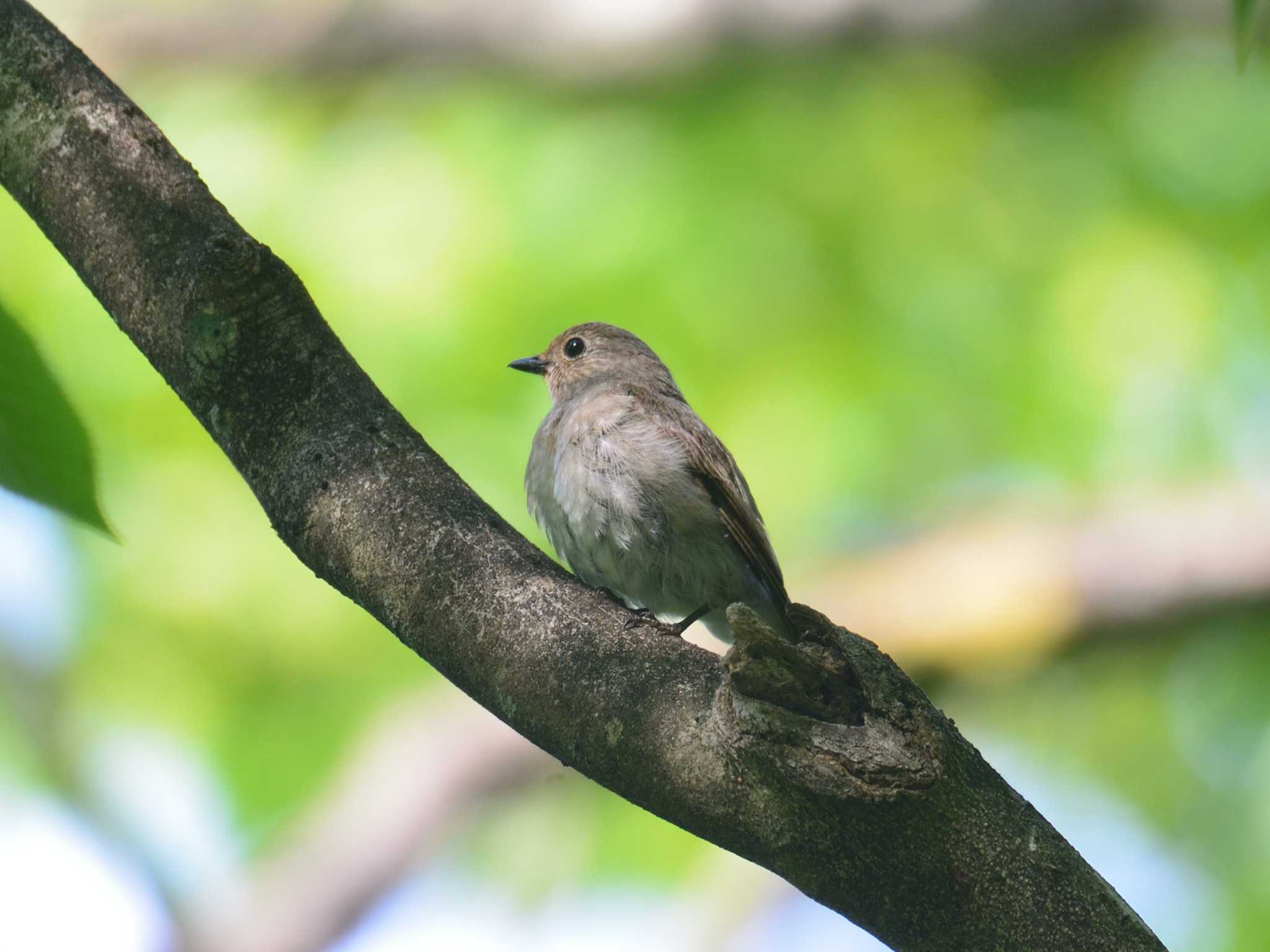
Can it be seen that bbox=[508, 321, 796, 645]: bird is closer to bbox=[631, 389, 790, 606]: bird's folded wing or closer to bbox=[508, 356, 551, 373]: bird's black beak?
bbox=[631, 389, 790, 606]: bird's folded wing

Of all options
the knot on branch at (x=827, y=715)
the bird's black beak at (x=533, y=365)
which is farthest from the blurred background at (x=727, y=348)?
the knot on branch at (x=827, y=715)

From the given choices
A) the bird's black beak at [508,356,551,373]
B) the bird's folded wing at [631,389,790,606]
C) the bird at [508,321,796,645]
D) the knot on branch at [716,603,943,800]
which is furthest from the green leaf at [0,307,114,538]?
the bird's black beak at [508,356,551,373]

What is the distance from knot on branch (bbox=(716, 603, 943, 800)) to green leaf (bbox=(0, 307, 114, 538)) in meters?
A: 0.97

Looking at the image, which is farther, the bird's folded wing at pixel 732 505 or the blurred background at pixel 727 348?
the blurred background at pixel 727 348

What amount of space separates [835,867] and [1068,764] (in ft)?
25.5

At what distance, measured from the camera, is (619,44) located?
9.25 m

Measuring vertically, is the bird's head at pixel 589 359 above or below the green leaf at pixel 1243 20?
above

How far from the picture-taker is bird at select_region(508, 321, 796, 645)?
4.84 m

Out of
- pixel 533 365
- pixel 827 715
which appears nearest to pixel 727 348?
pixel 533 365

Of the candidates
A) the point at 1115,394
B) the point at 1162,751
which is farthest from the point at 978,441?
the point at 1162,751

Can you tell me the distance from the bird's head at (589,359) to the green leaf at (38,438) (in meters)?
4.31

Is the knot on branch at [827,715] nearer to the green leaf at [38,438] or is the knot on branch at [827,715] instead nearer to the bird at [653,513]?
the green leaf at [38,438]

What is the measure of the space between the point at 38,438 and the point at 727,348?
743 centimetres

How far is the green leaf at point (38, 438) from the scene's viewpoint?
1.85m
